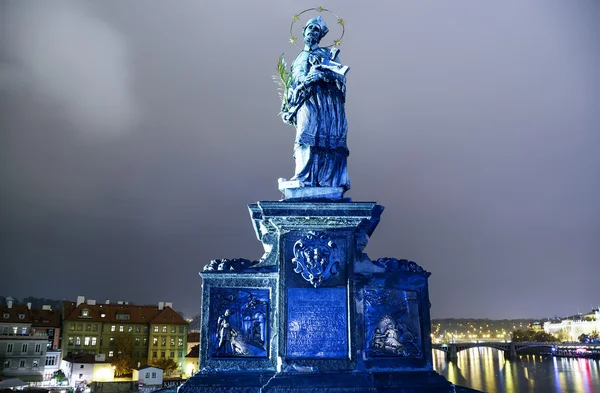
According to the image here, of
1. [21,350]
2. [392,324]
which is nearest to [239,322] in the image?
[392,324]

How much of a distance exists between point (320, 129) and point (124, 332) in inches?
2233

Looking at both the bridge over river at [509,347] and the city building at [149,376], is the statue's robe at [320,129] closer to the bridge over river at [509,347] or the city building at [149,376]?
the city building at [149,376]

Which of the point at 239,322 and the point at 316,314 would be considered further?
the point at 239,322

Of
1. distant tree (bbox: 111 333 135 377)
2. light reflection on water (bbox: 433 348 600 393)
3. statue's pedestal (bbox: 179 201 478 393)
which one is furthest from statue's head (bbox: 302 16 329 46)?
distant tree (bbox: 111 333 135 377)

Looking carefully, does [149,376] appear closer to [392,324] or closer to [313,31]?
[392,324]

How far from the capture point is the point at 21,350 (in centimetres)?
4662

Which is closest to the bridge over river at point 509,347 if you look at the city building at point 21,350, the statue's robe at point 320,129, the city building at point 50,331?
the city building at point 50,331

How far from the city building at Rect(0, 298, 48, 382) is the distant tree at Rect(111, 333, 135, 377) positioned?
732cm

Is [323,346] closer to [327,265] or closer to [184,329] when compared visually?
[327,265]

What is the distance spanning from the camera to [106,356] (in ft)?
185

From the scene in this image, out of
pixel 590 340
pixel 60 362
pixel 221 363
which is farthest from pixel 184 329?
pixel 590 340

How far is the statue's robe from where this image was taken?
809 cm

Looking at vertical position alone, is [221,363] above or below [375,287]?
below

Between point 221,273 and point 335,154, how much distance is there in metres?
2.76
